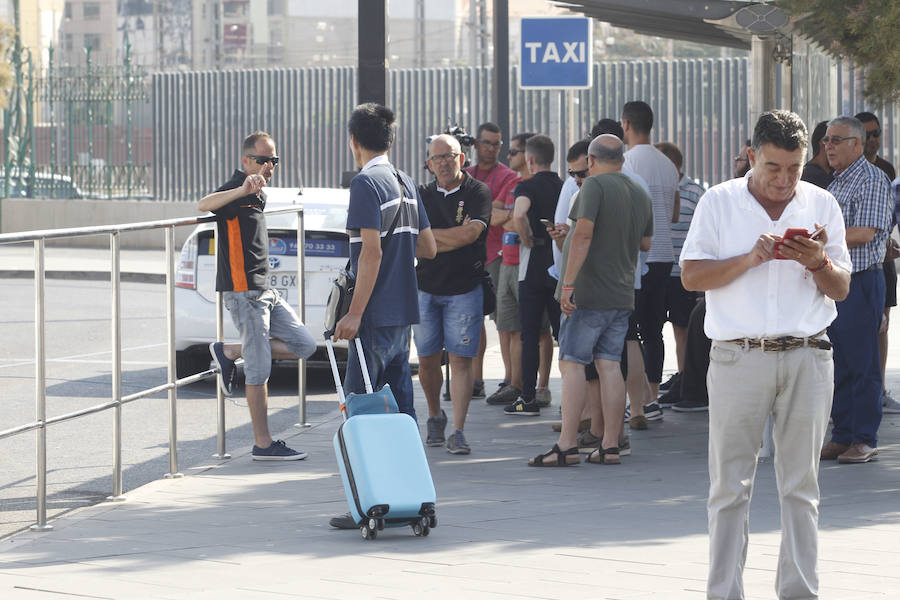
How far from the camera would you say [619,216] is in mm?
7816

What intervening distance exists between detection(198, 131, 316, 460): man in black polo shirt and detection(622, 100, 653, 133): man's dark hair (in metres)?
2.47

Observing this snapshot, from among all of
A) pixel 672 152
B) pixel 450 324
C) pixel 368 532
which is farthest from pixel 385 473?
pixel 672 152

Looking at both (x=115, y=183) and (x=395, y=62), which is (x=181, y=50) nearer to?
(x=395, y=62)

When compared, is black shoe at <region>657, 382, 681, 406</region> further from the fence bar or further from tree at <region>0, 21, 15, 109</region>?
tree at <region>0, 21, 15, 109</region>

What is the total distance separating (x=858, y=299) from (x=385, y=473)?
3226 mm

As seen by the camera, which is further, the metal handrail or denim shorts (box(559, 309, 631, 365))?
denim shorts (box(559, 309, 631, 365))

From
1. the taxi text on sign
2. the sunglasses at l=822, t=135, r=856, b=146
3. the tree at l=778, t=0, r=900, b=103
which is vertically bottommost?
the sunglasses at l=822, t=135, r=856, b=146

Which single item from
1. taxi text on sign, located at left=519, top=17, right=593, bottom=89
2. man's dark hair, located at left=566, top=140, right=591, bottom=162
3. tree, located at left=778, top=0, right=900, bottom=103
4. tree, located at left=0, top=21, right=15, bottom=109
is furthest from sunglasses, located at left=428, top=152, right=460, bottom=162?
tree, located at left=0, top=21, right=15, bottom=109

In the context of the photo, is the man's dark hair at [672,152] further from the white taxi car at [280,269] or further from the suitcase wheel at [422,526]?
the suitcase wheel at [422,526]

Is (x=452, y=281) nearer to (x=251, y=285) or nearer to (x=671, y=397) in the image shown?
(x=251, y=285)

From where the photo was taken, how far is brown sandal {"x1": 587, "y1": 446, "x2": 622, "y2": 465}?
794 centimetres

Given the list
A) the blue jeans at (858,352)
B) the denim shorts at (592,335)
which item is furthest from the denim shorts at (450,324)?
the blue jeans at (858,352)

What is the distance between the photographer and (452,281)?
27.4 feet

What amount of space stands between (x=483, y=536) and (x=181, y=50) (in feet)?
247
